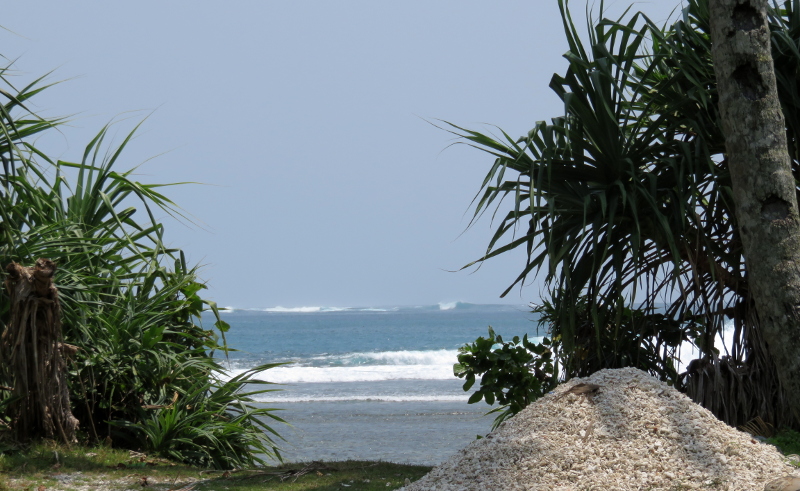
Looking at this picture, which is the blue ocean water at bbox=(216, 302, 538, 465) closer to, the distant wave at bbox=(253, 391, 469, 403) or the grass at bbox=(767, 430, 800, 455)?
the distant wave at bbox=(253, 391, 469, 403)

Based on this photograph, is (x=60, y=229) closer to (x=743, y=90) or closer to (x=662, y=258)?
(x=662, y=258)

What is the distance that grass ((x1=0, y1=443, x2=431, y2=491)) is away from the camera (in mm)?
3604

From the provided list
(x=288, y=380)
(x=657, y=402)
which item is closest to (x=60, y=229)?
(x=657, y=402)

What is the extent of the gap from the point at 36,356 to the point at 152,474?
96 centimetres

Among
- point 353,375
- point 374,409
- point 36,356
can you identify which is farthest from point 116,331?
point 353,375

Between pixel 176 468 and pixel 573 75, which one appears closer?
pixel 176 468

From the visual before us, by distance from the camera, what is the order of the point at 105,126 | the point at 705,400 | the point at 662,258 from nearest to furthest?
1. the point at 705,400
2. the point at 662,258
3. the point at 105,126

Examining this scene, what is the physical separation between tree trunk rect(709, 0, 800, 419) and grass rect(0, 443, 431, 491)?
2157mm

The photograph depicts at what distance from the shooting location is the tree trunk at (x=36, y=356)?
13.0ft

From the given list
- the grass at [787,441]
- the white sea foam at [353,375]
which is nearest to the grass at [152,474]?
the grass at [787,441]

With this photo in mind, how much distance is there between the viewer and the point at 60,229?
4.70 meters

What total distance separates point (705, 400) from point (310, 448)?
15.2 ft

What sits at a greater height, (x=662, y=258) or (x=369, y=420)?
(x=662, y=258)

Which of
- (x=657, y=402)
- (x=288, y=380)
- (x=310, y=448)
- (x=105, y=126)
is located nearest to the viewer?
(x=657, y=402)
